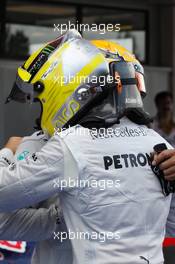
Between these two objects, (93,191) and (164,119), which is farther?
(164,119)

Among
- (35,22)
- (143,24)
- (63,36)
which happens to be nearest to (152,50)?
(143,24)

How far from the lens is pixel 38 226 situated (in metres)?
2.49

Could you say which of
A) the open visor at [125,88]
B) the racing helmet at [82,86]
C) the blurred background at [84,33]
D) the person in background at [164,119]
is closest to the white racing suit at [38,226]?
the racing helmet at [82,86]

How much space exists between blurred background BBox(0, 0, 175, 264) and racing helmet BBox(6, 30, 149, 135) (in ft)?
17.6

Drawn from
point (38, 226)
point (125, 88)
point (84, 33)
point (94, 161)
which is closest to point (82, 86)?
point (125, 88)

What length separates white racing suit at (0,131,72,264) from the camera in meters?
2.36

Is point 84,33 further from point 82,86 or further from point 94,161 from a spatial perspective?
point 94,161

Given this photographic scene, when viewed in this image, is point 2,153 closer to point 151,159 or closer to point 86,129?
point 86,129

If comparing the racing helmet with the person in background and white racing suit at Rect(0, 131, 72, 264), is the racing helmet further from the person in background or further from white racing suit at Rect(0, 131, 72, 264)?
the person in background

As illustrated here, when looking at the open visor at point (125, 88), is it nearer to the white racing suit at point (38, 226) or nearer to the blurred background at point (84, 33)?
the white racing suit at point (38, 226)

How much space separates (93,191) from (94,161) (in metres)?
0.10

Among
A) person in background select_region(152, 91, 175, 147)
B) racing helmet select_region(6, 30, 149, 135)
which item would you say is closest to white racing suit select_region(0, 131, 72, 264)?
racing helmet select_region(6, 30, 149, 135)

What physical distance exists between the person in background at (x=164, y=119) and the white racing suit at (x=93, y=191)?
5232 mm

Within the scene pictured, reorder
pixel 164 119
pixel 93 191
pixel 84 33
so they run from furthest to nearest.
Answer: pixel 84 33, pixel 164 119, pixel 93 191
